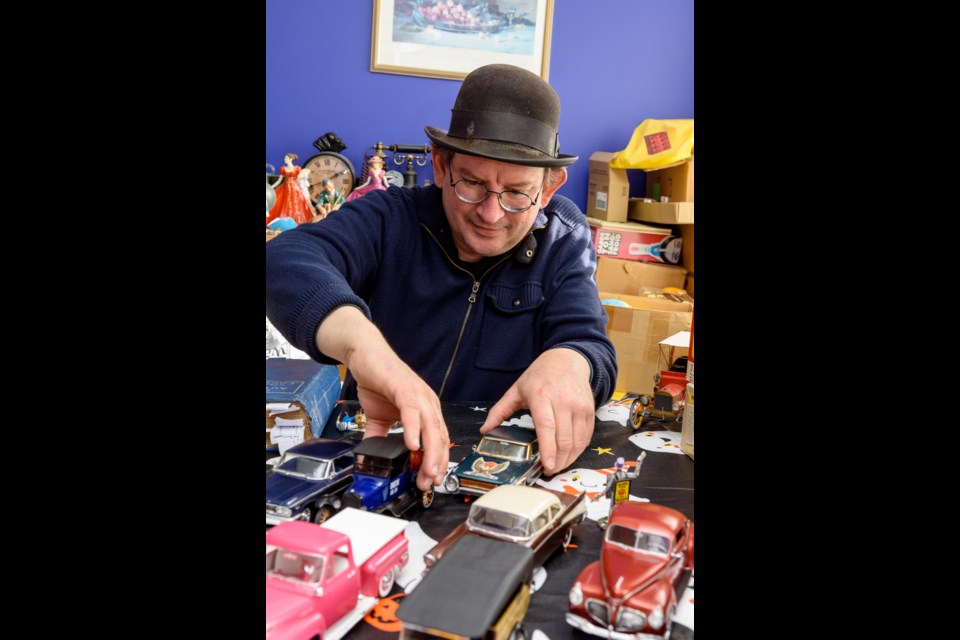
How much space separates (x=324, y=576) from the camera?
37cm

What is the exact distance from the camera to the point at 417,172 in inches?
75.0

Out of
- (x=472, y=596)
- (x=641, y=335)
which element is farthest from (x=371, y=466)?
(x=641, y=335)

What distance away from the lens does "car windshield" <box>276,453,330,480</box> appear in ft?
1.69

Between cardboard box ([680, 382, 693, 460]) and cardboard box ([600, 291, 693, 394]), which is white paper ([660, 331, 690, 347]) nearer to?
cardboard box ([600, 291, 693, 394])

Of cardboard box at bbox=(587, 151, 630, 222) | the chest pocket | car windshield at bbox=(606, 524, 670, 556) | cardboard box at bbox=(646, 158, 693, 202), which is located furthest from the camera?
cardboard box at bbox=(587, 151, 630, 222)

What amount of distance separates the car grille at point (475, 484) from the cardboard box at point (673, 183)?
59.9 inches

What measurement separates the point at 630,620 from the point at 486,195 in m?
0.54

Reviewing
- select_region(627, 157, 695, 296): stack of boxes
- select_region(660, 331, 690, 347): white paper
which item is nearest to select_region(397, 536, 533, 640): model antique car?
select_region(660, 331, 690, 347): white paper

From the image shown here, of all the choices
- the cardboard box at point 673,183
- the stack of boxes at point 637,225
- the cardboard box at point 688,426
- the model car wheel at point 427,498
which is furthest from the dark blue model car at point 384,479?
the cardboard box at point 673,183

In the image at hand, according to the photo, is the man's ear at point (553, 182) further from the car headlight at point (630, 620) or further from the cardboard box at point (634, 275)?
the cardboard box at point (634, 275)

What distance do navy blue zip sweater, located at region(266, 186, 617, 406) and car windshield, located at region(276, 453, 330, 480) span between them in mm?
360

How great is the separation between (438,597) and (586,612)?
0.37 ft

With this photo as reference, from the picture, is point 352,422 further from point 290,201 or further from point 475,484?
point 290,201
